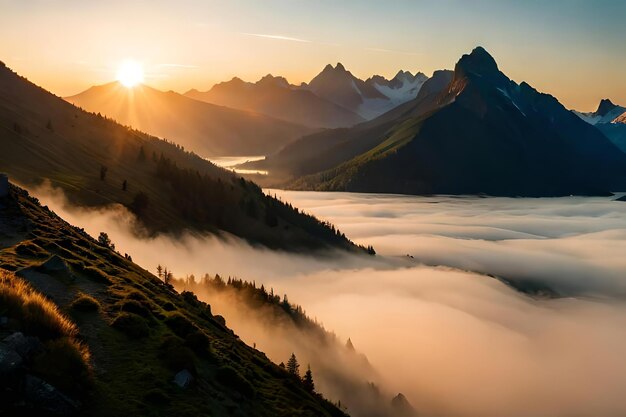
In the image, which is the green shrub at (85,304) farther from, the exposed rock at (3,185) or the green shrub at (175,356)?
the exposed rock at (3,185)

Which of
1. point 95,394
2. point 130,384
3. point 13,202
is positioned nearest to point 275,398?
point 130,384

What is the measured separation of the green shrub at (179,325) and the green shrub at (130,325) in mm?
5449

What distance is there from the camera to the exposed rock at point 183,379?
34750 millimetres

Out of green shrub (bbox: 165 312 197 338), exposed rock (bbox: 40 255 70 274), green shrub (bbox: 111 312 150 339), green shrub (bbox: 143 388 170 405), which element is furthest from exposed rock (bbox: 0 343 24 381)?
green shrub (bbox: 165 312 197 338)

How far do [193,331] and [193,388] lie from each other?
11397mm

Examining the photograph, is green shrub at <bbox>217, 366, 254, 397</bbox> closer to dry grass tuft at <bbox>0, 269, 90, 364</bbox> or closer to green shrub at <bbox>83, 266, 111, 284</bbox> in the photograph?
dry grass tuft at <bbox>0, 269, 90, 364</bbox>

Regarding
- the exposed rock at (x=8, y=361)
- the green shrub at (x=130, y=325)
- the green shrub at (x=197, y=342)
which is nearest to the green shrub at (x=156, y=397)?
the green shrub at (x=130, y=325)

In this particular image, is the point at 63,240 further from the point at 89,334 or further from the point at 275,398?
the point at 275,398

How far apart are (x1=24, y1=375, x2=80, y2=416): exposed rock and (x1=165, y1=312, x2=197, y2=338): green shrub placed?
19526 millimetres

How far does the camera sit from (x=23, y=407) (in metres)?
23.0

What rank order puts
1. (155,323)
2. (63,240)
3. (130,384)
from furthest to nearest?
(63,240) < (155,323) < (130,384)

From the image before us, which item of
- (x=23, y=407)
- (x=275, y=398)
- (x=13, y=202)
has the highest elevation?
(x=13, y=202)

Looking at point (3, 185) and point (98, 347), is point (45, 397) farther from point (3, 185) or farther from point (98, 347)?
point (3, 185)

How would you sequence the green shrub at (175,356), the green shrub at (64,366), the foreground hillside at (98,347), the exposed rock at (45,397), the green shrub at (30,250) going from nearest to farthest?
the exposed rock at (45,397) → the green shrub at (64,366) → the foreground hillside at (98,347) → the green shrub at (175,356) → the green shrub at (30,250)
